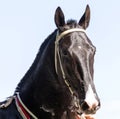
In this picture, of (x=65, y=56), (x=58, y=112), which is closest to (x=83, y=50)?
(x=65, y=56)

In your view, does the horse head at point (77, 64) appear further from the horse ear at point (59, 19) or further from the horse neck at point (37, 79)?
Result: the horse neck at point (37, 79)

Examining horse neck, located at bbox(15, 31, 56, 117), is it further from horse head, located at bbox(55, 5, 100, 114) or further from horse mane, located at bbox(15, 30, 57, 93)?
horse head, located at bbox(55, 5, 100, 114)

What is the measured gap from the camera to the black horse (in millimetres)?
11188

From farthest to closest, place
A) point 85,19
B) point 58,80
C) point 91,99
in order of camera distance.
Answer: point 85,19
point 58,80
point 91,99

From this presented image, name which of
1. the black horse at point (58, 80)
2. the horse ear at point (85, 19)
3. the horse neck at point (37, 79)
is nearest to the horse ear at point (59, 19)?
the black horse at point (58, 80)

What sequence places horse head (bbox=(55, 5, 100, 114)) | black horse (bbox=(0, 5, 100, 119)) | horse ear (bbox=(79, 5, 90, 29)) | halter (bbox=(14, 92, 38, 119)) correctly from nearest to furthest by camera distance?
horse head (bbox=(55, 5, 100, 114)) < black horse (bbox=(0, 5, 100, 119)) < halter (bbox=(14, 92, 38, 119)) < horse ear (bbox=(79, 5, 90, 29))

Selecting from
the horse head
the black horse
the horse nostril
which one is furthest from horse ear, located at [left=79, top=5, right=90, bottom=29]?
the horse nostril

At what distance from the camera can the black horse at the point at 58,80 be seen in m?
11.2

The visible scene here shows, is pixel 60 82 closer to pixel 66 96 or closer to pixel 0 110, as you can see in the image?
pixel 66 96

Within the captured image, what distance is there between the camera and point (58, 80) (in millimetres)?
11492

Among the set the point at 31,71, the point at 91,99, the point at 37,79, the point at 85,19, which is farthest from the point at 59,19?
the point at 91,99

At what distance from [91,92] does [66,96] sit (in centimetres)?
72

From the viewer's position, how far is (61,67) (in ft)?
37.6

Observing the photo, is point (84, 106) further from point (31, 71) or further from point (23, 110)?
point (31, 71)
